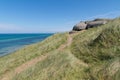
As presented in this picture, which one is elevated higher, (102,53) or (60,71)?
(102,53)

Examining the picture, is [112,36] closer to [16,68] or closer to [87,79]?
[87,79]

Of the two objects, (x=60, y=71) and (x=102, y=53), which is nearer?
(x=60, y=71)

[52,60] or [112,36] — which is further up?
[112,36]

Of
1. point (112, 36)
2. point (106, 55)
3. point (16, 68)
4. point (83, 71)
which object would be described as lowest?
point (16, 68)

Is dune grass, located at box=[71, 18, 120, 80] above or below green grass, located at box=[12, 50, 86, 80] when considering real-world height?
Result: above

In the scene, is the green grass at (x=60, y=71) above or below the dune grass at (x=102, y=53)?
below

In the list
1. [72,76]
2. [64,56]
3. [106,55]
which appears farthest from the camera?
[64,56]

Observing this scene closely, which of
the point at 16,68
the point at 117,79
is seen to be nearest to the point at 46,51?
the point at 16,68

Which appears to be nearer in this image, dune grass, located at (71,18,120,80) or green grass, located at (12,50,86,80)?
dune grass, located at (71,18,120,80)

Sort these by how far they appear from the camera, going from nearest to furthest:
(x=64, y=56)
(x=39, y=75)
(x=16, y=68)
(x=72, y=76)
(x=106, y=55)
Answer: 1. (x=72, y=76)
2. (x=106, y=55)
3. (x=39, y=75)
4. (x=64, y=56)
5. (x=16, y=68)

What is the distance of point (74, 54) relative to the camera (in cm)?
1730

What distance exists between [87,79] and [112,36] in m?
5.23

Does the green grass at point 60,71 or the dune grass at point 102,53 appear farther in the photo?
the green grass at point 60,71

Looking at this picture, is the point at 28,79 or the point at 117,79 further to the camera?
the point at 28,79
